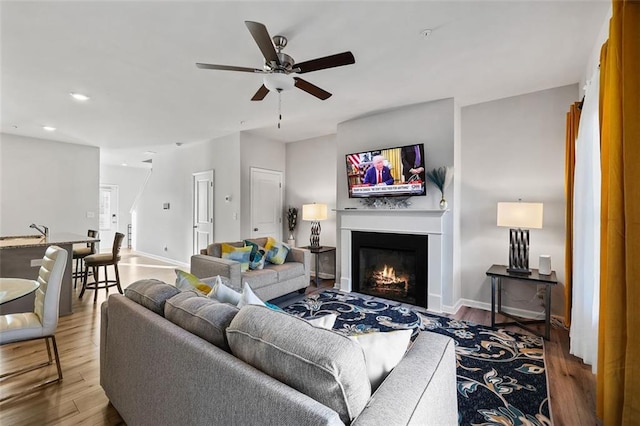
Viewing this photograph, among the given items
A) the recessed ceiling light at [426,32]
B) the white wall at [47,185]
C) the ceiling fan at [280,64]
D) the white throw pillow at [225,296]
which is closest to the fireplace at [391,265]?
the recessed ceiling light at [426,32]

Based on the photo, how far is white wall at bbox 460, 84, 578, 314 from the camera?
3.31 meters

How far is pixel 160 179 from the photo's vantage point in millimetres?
7184

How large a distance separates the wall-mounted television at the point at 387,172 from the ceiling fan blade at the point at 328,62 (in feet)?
6.56

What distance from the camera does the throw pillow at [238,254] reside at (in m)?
3.68

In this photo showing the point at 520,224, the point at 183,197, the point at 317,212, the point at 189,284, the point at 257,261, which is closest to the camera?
the point at 189,284

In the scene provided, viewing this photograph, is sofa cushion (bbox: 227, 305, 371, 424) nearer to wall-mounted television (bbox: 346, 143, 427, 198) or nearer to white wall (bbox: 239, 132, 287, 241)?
wall-mounted television (bbox: 346, 143, 427, 198)

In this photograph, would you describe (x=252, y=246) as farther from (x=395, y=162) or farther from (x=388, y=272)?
(x=395, y=162)

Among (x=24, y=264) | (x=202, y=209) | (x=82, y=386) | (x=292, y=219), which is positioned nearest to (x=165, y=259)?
(x=202, y=209)

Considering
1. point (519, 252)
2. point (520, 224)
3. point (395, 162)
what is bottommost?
point (519, 252)

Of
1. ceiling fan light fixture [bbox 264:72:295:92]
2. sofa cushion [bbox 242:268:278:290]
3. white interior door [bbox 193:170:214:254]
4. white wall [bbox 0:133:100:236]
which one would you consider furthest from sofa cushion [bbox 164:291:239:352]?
white wall [bbox 0:133:100:236]

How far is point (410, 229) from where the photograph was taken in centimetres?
387

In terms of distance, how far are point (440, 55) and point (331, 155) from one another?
292 centimetres

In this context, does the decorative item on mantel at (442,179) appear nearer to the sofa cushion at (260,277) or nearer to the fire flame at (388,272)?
the fire flame at (388,272)

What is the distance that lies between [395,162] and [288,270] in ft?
6.91
